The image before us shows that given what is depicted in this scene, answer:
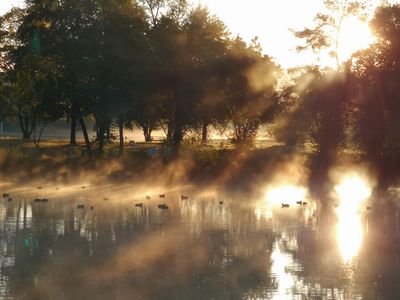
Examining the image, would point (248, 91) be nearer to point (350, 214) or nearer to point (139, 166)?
point (139, 166)

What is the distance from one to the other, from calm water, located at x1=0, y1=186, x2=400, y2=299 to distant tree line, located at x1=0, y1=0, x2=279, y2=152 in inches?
876

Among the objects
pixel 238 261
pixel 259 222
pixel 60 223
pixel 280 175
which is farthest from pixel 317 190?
pixel 238 261

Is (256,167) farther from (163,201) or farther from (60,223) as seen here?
(60,223)

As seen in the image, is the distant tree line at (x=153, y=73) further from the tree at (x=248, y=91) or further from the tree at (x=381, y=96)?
the tree at (x=381, y=96)

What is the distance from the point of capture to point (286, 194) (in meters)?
30.6

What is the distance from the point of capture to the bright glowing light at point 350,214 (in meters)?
16.2

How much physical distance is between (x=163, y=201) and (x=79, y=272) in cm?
1337

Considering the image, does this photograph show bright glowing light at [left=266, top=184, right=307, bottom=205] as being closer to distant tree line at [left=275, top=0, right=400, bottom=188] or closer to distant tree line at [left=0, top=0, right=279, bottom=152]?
distant tree line at [left=275, top=0, right=400, bottom=188]

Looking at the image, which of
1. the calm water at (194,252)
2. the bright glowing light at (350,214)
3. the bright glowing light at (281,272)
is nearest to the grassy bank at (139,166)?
the bright glowing light at (350,214)

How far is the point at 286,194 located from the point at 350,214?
791 centimetres

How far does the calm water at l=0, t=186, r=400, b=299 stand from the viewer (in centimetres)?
1160

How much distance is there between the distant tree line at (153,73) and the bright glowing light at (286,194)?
13.7m

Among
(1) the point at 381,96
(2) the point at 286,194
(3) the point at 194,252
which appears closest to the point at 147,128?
(1) the point at 381,96

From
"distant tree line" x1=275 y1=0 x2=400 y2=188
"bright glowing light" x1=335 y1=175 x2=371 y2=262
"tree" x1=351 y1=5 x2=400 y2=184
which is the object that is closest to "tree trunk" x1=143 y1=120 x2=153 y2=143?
"distant tree line" x1=275 y1=0 x2=400 y2=188
